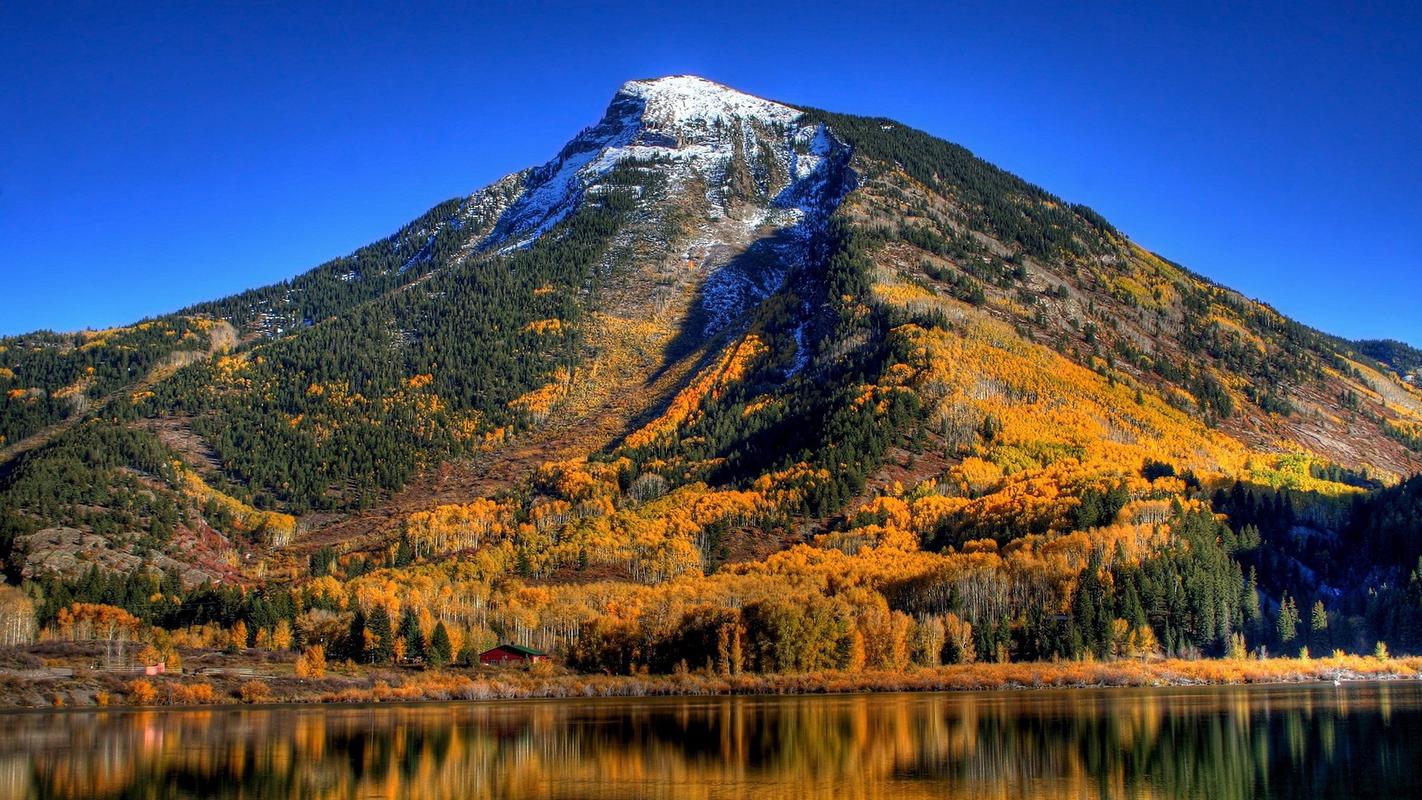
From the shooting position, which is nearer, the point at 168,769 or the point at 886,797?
the point at 886,797

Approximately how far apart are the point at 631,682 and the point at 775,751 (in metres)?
72.8

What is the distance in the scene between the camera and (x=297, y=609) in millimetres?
179125

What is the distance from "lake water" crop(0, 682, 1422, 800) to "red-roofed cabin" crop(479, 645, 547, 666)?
47120mm

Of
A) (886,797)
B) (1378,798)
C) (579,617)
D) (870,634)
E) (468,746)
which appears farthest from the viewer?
(579,617)

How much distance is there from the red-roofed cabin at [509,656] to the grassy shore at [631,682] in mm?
8288

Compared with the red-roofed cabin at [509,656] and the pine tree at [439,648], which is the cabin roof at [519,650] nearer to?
the red-roofed cabin at [509,656]

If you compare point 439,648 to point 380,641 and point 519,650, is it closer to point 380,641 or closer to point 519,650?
point 380,641

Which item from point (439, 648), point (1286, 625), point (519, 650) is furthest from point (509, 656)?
point (1286, 625)

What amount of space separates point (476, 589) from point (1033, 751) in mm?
131565

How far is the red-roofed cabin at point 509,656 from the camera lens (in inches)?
6393

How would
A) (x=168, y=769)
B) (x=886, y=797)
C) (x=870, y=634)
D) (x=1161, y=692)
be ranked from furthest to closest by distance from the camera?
(x=870, y=634)
(x=1161, y=692)
(x=168, y=769)
(x=886, y=797)

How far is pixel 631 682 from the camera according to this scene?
14688cm

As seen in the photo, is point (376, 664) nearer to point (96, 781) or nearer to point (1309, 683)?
point (96, 781)

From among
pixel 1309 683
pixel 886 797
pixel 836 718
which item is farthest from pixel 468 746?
pixel 1309 683
